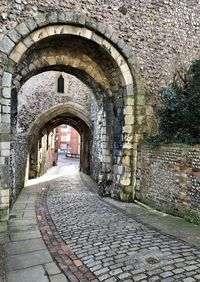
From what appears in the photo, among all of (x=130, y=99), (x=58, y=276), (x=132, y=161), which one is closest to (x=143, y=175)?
(x=132, y=161)

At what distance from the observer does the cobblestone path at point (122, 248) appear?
3.54 metres

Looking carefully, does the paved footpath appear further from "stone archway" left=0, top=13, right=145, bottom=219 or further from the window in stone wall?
the window in stone wall

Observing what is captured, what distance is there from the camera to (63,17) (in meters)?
7.09

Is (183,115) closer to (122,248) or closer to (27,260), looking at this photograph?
(122,248)

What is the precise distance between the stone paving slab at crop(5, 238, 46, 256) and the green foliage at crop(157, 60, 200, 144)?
360 cm

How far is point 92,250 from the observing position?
14.4ft

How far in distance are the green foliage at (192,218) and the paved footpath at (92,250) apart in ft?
2.87

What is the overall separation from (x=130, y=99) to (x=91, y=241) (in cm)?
447

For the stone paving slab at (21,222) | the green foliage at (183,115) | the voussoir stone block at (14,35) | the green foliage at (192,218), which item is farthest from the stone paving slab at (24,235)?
the voussoir stone block at (14,35)

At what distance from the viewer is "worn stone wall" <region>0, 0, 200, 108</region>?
24.6 ft

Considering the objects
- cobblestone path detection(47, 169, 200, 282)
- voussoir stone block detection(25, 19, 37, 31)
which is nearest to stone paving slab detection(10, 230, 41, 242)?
cobblestone path detection(47, 169, 200, 282)

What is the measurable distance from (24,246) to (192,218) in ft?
10.8

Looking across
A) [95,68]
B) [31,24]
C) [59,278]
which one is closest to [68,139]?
[95,68]

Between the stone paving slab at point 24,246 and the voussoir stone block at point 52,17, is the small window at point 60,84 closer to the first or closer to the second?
the voussoir stone block at point 52,17
